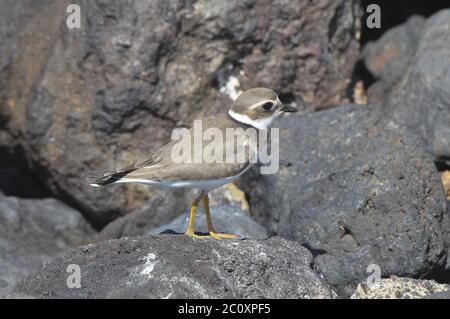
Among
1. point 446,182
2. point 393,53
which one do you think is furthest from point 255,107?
point 393,53

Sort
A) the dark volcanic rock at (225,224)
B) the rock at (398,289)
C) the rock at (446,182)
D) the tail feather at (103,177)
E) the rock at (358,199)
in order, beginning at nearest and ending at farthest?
the tail feather at (103,177) < the rock at (398,289) < the rock at (358,199) < the dark volcanic rock at (225,224) < the rock at (446,182)

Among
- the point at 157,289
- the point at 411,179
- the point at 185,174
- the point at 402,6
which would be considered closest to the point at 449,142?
the point at 411,179

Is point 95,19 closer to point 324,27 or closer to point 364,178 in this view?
point 324,27

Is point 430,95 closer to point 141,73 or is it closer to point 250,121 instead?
point 250,121

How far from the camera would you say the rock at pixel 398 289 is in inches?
402

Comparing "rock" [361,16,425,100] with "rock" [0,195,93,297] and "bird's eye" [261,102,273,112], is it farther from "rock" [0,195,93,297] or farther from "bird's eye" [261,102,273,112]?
"rock" [0,195,93,297]

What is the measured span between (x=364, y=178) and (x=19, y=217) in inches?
257

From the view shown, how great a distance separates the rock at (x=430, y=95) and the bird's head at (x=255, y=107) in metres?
3.64

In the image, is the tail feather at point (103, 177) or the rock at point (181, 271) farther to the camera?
the tail feather at point (103, 177)

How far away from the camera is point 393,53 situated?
53.6 ft

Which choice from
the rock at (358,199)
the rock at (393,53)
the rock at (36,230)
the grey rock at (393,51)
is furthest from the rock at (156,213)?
the grey rock at (393,51)

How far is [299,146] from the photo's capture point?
1232cm

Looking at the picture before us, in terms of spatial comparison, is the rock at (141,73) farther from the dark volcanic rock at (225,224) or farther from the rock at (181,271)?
the rock at (181,271)

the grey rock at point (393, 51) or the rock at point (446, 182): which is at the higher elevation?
the grey rock at point (393, 51)
